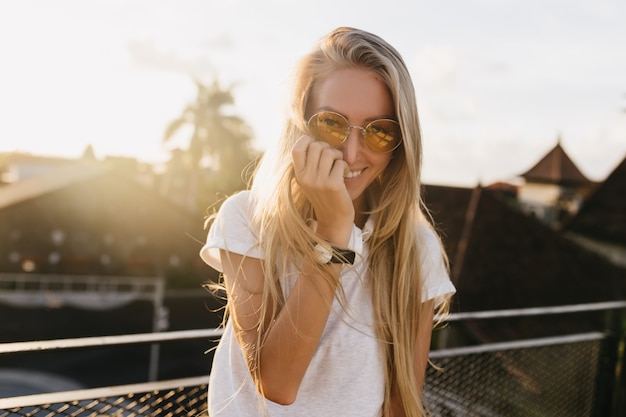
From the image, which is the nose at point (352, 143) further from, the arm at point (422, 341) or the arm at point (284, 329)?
the arm at point (422, 341)

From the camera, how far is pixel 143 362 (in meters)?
30.3

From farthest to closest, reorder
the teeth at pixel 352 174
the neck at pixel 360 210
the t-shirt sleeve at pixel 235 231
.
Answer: the neck at pixel 360 210 → the teeth at pixel 352 174 → the t-shirt sleeve at pixel 235 231

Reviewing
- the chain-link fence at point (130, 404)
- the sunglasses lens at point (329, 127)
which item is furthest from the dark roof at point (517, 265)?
the sunglasses lens at point (329, 127)

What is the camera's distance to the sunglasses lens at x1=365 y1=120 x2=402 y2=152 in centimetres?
145

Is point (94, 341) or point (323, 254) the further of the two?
point (94, 341)

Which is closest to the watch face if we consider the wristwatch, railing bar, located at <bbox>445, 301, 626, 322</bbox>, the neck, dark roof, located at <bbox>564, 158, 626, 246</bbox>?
the wristwatch

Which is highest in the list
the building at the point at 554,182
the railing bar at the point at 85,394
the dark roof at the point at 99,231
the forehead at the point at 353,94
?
the building at the point at 554,182

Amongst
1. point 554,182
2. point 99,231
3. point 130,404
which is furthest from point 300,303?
point 554,182

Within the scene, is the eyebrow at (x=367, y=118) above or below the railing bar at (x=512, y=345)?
above

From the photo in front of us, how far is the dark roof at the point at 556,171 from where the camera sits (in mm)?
38906

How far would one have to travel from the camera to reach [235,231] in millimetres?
1392

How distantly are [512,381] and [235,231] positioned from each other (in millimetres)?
2909

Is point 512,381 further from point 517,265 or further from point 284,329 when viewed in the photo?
point 517,265

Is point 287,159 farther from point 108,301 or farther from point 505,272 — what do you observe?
point 108,301
